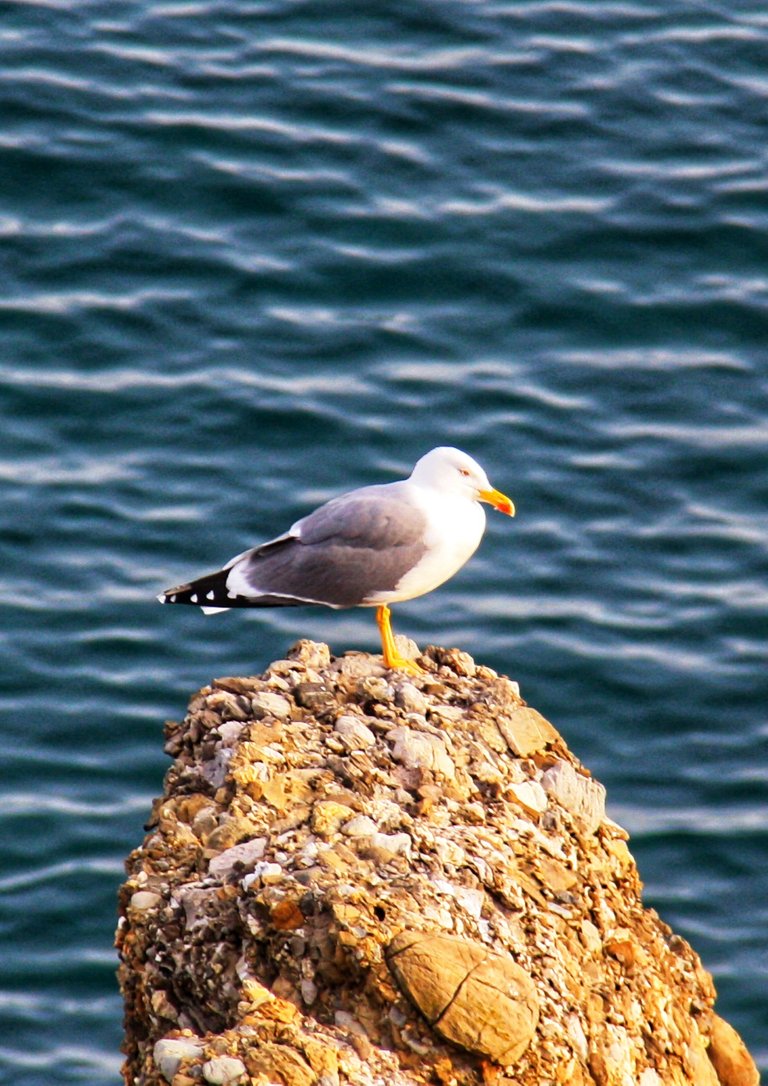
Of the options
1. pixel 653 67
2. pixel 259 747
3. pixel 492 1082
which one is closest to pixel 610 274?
pixel 653 67

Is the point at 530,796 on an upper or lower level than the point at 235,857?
upper

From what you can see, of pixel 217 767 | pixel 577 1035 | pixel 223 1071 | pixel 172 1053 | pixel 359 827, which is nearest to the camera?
pixel 223 1071

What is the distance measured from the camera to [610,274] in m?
17.3

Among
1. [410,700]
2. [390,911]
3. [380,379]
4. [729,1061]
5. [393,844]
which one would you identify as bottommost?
[729,1061]

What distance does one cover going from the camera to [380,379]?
52.7ft

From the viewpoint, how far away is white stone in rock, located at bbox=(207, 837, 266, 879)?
19.9 ft

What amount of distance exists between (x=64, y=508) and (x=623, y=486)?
4339mm

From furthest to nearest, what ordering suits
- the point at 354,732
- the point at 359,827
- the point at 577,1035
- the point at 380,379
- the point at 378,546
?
the point at 380,379
the point at 378,546
the point at 354,732
the point at 359,827
the point at 577,1035

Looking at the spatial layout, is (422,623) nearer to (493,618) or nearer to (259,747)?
(493,618)

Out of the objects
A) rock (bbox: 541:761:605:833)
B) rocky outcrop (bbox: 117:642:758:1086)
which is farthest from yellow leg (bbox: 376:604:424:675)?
rock (bbox: 541:761:605:833)

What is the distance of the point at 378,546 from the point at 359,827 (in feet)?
9.52

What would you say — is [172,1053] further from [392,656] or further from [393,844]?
[392,656]

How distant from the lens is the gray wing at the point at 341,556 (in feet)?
29.4

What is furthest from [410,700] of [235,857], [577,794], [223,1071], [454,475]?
[223,1071]
